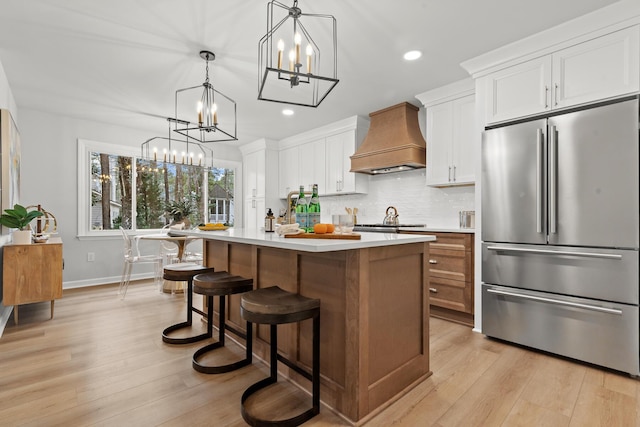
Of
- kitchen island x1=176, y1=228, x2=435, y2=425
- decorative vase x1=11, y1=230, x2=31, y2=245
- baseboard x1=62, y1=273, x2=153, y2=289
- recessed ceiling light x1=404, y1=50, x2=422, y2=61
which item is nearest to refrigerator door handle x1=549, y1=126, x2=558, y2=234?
kitchen island x1=176, y1=228, x2=435, y2=425

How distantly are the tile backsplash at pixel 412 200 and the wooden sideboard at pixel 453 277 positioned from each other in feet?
2.53

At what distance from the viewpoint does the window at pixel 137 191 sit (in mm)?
4922

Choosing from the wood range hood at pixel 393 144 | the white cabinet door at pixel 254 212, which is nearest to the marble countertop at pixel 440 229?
the wood range hood at pixel 393 144

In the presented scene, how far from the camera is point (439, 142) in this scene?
3691 millimetres

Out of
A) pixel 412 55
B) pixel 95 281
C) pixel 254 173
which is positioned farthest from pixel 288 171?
pixel 95 281

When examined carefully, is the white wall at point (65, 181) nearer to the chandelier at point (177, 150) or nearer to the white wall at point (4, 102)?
the chandelier at point (177, 150)

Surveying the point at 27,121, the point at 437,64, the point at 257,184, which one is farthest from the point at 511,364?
the point at 27,121

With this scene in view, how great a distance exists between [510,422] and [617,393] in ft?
2.90

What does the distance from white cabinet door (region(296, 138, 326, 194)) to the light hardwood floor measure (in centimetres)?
320

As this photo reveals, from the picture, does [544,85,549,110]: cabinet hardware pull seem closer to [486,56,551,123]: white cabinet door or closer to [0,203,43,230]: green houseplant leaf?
[486,56,551,123]: white cabinet door

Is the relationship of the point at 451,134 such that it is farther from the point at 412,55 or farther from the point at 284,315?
the point at 284,315

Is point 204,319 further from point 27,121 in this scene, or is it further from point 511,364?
point 27,121

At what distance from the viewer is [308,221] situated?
232 centimetres

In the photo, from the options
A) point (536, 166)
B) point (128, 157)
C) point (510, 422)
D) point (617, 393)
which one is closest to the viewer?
point (510, 422)
